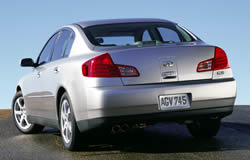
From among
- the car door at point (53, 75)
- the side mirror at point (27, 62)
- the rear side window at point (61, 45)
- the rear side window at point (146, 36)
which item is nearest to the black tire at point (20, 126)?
the side mirror at point (27, 62)

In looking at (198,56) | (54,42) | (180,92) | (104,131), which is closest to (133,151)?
(104,131)

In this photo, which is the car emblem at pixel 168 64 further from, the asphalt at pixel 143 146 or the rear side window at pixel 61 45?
the rear side window at pixel 61 45

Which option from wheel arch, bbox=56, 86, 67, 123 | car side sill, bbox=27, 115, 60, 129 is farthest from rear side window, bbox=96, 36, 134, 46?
car side sill, bbox=27, 115, 60, 129

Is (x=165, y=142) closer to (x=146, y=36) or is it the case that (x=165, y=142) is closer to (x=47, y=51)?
(x=146, y=36)

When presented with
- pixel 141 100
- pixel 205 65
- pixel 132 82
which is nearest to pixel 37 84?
pixel 132 82

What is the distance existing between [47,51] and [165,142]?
2.58m

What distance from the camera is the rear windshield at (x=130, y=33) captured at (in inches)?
254

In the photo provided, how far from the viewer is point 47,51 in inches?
315

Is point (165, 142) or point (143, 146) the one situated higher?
point (143, 146)

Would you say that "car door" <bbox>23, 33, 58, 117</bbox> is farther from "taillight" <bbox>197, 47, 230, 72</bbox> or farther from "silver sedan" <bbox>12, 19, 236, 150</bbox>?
"taillight" <bbox>197, 47, 230, 72</bbox>

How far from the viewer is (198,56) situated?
5902 mm

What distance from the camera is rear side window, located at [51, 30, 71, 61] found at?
23.0 feet

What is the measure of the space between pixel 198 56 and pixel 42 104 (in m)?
2.79

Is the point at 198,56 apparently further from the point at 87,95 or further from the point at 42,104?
the point at 42,104
